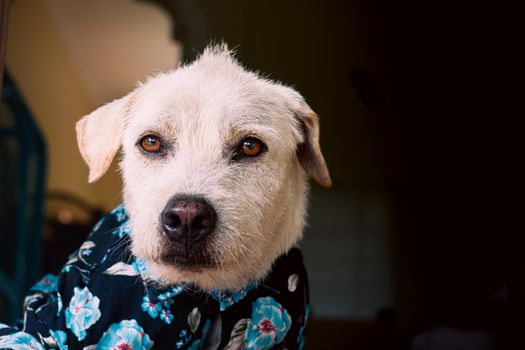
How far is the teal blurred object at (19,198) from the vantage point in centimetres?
348

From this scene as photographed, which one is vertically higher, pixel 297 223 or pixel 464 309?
pixel 297 223

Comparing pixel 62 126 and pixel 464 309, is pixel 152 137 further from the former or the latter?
pixel 62 126

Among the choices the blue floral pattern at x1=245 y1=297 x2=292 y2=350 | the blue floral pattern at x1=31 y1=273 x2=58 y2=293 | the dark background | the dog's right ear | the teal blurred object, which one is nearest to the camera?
the blue floral pattern at x1=245 y1=297 x2=292 y2=350

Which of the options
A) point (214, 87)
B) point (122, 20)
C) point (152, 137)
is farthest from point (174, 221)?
point (122, 20)

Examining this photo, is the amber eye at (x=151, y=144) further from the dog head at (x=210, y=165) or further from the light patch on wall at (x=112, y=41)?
the light patch on wall at (x=112, y=41)

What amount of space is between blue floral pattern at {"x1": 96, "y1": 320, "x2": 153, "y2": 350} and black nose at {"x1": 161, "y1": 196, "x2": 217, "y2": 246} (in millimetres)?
316

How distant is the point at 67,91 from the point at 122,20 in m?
0.60

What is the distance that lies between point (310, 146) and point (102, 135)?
2.40 feet

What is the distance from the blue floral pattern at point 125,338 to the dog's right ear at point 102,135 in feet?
1.75

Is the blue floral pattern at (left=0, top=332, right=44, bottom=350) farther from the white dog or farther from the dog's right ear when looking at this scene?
the dog's right ear

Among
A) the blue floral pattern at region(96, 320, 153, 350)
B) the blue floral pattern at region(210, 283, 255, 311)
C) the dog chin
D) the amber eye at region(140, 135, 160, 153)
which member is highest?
the amber eye at region(140, 135, 160, 153)

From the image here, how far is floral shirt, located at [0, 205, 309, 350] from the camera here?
72.1 inches

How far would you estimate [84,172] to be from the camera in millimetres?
4059

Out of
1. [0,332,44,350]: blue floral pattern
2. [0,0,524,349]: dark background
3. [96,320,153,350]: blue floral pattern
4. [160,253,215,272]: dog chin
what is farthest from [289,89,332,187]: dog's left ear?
[0,332,44,350]: blue floral pattern
